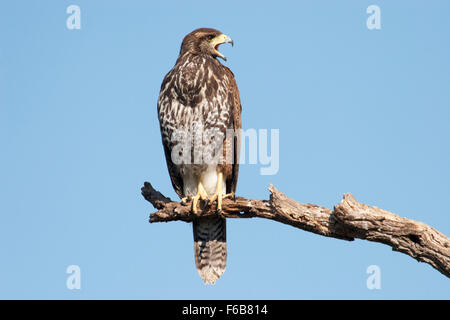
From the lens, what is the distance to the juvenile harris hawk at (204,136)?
308 inches

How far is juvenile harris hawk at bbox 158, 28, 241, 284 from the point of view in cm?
782

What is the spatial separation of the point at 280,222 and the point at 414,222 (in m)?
1.52

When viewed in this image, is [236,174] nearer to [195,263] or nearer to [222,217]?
[222,217]

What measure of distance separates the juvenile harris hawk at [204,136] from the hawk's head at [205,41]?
0.06 feet

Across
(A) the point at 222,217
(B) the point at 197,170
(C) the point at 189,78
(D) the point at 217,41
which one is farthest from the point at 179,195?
(D) the point at 217,41

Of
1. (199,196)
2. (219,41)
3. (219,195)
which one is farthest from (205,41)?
(219,195)

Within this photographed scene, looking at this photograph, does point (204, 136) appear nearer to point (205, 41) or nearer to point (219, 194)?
point (219, 194)

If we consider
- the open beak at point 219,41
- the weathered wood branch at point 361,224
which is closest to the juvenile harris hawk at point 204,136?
the open beak at point 219,41

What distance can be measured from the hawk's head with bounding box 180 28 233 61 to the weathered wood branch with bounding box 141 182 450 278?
8.10ft

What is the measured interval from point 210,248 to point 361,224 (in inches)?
106

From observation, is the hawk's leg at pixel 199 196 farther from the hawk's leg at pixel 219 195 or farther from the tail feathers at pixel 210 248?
the tail feathers at pixel 210 248

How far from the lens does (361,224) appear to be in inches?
237

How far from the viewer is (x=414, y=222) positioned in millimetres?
5934

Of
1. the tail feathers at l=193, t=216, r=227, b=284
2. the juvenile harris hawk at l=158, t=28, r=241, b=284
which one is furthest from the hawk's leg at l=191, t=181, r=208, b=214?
the tail feathers at l=193, t=216, r=227, b=284
